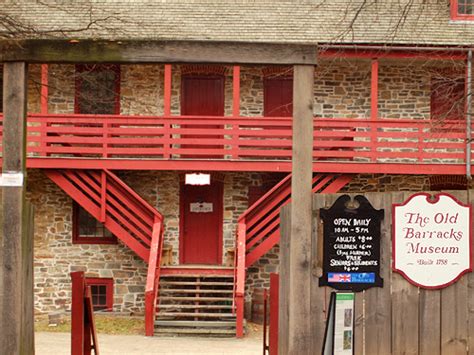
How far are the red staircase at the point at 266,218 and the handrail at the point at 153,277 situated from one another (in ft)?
5.66

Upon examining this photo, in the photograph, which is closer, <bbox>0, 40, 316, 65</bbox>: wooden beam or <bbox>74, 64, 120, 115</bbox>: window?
<bbox>0, 40, 316, 65</bbox>: wooden beam

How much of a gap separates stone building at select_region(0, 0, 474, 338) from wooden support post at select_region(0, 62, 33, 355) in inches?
421

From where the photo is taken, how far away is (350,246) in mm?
6555

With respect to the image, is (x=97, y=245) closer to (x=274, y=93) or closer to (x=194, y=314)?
(x=194, y=314)

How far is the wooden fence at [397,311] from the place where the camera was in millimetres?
6578

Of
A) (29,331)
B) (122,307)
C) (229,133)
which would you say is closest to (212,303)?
(122,307)

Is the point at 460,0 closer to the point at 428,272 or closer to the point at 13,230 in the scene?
the point at 428,272

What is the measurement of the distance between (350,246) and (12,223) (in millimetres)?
2801

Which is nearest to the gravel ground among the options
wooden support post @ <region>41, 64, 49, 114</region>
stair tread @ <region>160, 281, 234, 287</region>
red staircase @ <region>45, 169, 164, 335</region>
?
stair tread @ <region>160, 281, 234, 287</region>

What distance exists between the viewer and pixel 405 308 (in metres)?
6.62

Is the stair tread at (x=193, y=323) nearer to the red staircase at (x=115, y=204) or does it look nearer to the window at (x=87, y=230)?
the red staircase at (x=115, y=204)

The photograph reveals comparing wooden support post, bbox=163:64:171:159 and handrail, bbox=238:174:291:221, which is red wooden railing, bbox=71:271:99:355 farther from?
wooden support post, bbox=163:64:171:159


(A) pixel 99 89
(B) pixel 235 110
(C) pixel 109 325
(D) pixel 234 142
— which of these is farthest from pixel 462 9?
(C) pixel 109 325

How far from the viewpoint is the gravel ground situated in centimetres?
1382
